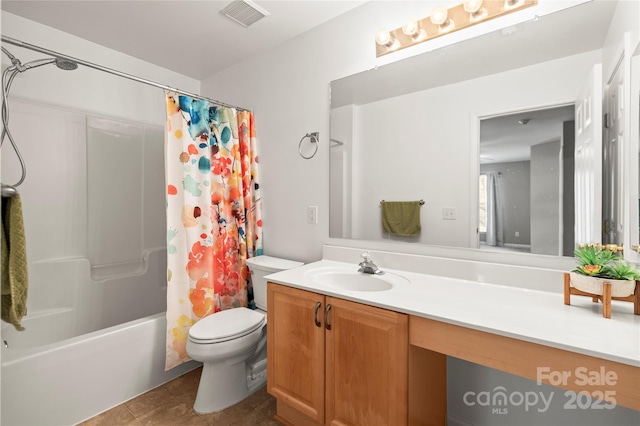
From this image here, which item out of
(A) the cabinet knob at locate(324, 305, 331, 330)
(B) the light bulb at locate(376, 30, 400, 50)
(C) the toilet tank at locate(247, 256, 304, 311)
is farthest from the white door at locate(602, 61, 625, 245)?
(C) the toilet tank at locate(247, 256, 304, 311)

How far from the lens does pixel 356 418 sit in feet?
4.21

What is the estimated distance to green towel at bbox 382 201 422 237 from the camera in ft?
5.65

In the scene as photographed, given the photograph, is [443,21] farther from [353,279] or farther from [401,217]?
[353,279]

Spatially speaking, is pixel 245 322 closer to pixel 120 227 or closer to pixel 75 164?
pixel 120 227

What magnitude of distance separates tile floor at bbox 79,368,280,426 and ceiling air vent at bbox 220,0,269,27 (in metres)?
2.43

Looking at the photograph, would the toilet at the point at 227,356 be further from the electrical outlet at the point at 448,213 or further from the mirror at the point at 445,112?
the electrical outlet at the point at 448,213

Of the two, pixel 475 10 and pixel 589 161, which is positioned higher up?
pixel 475 10

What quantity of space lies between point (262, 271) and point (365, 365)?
1118 mm

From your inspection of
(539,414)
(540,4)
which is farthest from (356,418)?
(540,4)

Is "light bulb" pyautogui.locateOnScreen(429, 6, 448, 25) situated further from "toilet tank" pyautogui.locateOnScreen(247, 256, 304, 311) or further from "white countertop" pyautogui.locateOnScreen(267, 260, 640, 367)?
"toilet tank" pyautogui.locateOnScreen(247, 256, 304, 311)

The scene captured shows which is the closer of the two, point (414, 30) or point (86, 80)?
point (414, 30)

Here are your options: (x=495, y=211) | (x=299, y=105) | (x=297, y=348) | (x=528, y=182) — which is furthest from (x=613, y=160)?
(x=299, y=105)

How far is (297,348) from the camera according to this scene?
4.82 feet

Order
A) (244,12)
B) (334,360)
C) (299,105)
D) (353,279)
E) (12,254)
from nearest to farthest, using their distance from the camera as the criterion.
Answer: (12,254) → (334,360) → (353,279) → (244,12) → (299,105)
